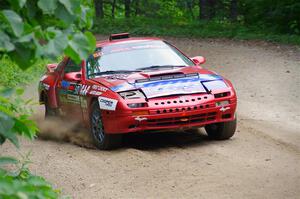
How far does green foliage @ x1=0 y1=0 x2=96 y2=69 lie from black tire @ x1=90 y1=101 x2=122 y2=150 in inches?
288

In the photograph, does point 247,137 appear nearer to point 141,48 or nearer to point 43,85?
point 141,48

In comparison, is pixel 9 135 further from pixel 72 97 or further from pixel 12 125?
pixel 72 97

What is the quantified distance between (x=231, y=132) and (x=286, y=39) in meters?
13.4

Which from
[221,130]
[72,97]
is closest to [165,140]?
[221,130]

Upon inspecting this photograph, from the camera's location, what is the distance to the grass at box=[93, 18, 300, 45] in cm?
2492

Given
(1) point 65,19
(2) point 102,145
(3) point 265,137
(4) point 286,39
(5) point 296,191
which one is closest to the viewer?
(1) point 65,19

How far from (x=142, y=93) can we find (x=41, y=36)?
7.32 metres

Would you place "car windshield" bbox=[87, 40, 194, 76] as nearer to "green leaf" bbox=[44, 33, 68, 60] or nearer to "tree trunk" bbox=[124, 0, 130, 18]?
"green leaf" bbox=[44, 33, 68, 60]

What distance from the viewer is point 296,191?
757 cm

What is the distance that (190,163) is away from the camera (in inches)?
355

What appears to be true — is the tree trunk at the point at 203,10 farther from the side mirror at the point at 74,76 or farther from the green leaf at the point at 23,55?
the green leaf at the point at 23,55

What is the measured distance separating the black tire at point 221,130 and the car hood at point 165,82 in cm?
57

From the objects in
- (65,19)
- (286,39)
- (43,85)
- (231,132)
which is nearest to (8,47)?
(65,19)

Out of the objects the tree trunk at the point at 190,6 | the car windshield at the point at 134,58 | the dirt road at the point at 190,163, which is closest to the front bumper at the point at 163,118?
the dirt road at the point at 190,163
